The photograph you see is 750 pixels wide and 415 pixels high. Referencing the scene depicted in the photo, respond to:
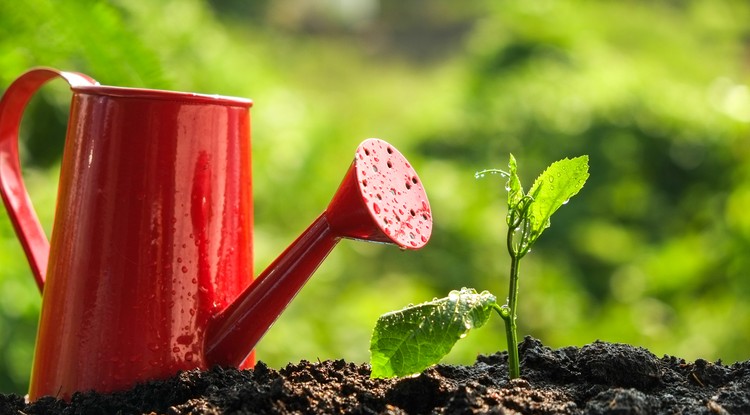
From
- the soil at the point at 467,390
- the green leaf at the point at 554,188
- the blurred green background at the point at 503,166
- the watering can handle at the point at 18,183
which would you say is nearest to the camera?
the soil at the point at 467,390

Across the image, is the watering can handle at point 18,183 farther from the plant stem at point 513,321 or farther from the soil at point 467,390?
the plant stem at point 513,321

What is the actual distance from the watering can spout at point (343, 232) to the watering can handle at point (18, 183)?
294 mm

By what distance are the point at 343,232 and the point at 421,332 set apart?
14 cm

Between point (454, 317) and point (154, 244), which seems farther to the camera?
point (154, 244)

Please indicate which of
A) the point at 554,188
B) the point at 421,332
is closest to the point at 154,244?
the point at 421,332

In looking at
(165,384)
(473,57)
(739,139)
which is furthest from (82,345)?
(473,57)

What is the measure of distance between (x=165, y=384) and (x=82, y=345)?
118mm

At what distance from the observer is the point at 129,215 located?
3.37ft

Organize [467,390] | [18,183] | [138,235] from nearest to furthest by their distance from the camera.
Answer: [467,390] → [138,235] → [18,183]

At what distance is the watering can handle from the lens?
3.95 ft

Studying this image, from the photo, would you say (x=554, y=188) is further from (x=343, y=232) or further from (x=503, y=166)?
(x=503, y=166)

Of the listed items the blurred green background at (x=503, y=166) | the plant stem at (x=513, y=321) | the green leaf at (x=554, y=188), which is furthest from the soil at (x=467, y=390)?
the blurred green background at (x=503, y=166)

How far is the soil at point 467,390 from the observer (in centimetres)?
88

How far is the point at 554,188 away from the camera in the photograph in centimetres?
99
